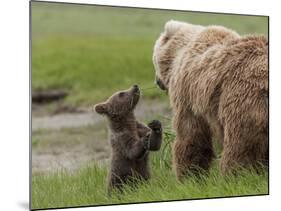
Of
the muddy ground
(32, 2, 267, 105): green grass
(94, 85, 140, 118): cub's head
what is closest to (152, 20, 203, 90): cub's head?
(32, 2, 267, 105): green grass

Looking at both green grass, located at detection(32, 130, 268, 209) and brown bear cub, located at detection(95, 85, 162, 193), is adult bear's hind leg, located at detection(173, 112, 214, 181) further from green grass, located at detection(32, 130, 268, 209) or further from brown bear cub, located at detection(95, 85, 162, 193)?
brown bear cub, located at detection(95, 85, 162, 193)

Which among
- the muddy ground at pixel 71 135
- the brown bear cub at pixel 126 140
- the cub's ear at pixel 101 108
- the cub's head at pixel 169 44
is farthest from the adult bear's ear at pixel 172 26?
the cub's ear at pixel 101 108

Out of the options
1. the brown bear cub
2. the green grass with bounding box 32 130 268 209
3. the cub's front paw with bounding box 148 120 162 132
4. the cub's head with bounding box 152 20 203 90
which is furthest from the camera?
the cub's head with bounding box 152 20 203 90

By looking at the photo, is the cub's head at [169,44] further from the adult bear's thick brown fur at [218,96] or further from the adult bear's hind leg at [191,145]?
the adult bear's hind leg at [191,145]

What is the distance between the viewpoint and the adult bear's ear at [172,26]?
545 cm

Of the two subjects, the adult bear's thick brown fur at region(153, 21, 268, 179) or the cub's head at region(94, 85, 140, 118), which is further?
the cub's head at region(94, 85, 140, 118)

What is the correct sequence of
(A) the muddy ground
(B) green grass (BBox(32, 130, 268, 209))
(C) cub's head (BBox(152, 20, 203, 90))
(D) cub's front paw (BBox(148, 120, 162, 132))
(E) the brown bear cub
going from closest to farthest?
(D) cub's front paw (BBox(148, 120, 162, 132))
(E) the brown bear cub
(B) green grass (BBox(32, 130, 268, 209))
(A) the muddy ground
(C) cub's head (BBox(152, 20, 203, 90))

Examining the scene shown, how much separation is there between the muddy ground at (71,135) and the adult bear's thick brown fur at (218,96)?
10.9 inches

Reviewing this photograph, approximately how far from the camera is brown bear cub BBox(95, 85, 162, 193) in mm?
4891

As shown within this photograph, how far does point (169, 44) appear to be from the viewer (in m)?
5.45

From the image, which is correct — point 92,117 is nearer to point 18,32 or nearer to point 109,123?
point 109,123

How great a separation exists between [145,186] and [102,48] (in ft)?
4.00

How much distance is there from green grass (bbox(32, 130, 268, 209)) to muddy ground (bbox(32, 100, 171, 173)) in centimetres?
10

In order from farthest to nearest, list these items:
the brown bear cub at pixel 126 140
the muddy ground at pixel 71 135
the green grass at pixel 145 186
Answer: the muddy ground at pixel 71 135 → the green grass at pixel 145 186 → the brown bear cub at pixel 126 140
